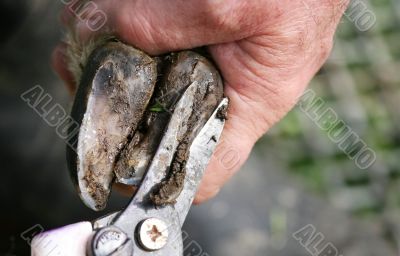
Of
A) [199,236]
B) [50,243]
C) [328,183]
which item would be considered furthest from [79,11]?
[328,183]

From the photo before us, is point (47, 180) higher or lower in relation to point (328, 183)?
lower

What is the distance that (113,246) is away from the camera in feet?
2.56

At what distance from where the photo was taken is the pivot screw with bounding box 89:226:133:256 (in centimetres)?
77

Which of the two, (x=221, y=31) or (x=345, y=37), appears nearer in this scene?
(x=221, y=31)

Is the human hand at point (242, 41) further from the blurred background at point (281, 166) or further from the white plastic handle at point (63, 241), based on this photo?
the blurred background at point (281, 166)

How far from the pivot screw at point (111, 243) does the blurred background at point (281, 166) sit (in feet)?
1.91

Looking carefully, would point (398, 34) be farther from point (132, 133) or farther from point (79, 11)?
point (132, 133)

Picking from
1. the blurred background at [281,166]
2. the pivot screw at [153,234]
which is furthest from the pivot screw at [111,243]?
the blurred background at [281,166]

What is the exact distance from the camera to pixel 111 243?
782 millimetres

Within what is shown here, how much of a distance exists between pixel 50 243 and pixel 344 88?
1.20m

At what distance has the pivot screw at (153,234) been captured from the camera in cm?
81

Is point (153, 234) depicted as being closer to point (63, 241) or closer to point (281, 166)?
point (63, 241)

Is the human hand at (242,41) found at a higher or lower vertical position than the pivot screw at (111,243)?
higher

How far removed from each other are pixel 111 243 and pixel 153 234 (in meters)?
0.06
